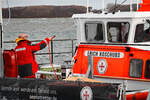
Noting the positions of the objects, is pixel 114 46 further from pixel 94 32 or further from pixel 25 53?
pixel 25 53

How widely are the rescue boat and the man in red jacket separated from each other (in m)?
0.93

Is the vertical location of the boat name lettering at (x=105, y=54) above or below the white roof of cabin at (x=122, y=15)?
below

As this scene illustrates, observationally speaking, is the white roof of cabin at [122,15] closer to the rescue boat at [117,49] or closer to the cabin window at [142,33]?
the rescue boat at [117,49]

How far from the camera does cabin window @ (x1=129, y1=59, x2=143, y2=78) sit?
7.41m

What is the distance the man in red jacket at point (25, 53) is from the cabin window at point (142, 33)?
2.06 meters

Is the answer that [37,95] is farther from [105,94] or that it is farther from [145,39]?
[145,39]

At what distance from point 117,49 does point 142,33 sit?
694 mm

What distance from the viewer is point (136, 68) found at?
745 centimetres

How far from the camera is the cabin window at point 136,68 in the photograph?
741 centimetres

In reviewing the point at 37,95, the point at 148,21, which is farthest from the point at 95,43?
the point at 37,95

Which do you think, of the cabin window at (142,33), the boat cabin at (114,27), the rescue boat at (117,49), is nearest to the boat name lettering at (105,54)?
the rescue boat at (117,49)

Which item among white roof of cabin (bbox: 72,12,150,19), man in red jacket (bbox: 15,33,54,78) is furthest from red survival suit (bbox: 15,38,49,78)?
white roof of cabin (bbox: 72,12,150,19)

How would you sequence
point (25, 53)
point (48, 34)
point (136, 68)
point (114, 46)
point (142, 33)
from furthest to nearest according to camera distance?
point (48, 34) → point (25, 53) → point (114, 46) → point (142, 33) → point (136, 68)

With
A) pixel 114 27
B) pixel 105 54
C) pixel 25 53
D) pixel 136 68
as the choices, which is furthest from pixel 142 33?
pixel 25 53
